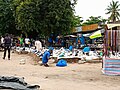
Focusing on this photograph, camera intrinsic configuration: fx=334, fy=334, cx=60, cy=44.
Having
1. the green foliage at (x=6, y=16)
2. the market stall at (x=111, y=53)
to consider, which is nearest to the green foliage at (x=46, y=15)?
the green foliage at (x=6, y=16)

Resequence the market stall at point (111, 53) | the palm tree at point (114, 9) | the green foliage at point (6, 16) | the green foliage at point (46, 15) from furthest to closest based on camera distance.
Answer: the palm tree at point (114, 9) < the green foliage at point (6, 16) < the green foliage at point (46, 15) < the market stall at point (111, 53)

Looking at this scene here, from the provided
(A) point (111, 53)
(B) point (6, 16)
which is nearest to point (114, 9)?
(B) point (6, 16)

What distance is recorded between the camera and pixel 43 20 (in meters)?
39.8

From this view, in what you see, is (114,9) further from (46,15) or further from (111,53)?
(111,53)

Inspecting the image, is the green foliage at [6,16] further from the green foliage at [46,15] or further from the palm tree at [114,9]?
the palm tree at [114,9]

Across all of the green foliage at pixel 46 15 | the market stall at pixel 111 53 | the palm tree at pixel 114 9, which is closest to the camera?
the market stall at pixel 111 53

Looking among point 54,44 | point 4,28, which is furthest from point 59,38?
point 4,28

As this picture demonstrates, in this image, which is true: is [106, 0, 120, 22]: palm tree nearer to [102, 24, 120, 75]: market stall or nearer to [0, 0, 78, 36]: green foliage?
[0, 0, 78, 36]: green foliage

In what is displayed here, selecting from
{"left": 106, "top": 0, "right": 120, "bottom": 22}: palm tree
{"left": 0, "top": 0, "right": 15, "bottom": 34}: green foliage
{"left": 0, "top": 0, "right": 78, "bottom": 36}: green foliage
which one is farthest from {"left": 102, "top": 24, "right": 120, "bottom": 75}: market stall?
{"left": 106, "top": 0, "right": 120, "bottom": 22}: palm tree

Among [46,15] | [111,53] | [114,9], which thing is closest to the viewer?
[111,53]

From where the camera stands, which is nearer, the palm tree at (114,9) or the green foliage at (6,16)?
the green foliage at (6,16)

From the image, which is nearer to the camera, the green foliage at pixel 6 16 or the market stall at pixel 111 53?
the market stall at pixel 111 53

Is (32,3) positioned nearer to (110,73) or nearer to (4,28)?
(4,28)

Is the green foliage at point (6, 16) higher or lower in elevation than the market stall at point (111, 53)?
higher
